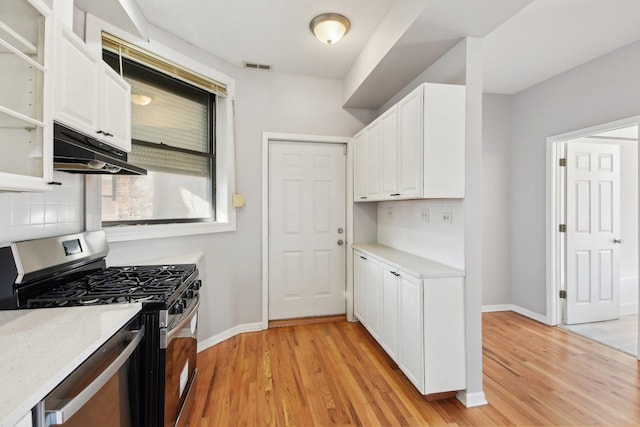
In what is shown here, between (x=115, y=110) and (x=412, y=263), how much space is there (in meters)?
2.19

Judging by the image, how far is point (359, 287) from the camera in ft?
10.2

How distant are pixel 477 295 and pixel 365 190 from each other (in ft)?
4.68

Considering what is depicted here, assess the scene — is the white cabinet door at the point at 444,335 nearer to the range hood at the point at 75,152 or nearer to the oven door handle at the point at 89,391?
the oven door handle at the point at 89,391

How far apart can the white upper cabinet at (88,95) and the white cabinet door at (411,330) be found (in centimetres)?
205

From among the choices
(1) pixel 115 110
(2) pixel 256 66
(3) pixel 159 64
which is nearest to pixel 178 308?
(1) pixel 115 110

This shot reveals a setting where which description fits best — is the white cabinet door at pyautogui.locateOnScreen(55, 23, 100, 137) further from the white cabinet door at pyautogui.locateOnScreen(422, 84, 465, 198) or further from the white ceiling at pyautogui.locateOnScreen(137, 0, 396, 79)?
the white cabinet door at pyautogui.locateOnScreen(422, 84, 465, 198)

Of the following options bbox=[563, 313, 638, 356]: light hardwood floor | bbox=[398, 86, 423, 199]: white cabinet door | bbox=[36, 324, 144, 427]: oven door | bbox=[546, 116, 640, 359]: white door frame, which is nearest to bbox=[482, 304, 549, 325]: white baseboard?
bbox=[546, 116, 640, 359]: white door frame

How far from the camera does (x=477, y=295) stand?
1.96 meters

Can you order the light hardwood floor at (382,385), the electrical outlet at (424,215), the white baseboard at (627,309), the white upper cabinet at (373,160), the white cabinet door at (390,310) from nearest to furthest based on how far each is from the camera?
the light hardwood floor at (382,385), the white cabinet door at (390,310), the electrical outlet at (424,215), the white upper cabinet at (373,160), the white baseboard at (627,309)

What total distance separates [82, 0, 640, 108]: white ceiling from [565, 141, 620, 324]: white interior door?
1.13m

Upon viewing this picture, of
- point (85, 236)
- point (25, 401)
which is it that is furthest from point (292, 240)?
point (25, 401)

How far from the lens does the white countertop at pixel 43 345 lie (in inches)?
25.4

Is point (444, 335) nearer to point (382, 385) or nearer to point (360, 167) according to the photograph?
point (382, 385)

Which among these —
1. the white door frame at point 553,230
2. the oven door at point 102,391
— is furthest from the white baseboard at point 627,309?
the oven door at point 102,391
